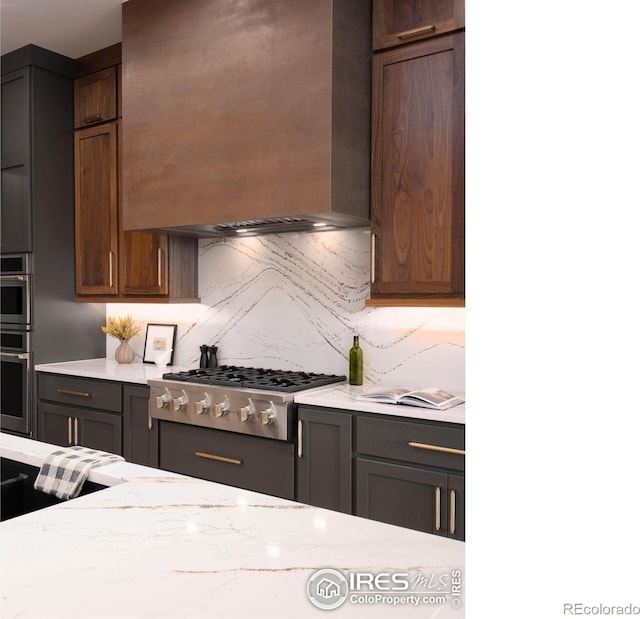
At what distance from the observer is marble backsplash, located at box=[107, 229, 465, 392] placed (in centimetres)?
277

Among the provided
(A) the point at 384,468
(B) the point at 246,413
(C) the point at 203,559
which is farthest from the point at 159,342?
(C) the point at 203,559

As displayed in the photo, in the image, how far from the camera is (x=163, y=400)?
114 inches

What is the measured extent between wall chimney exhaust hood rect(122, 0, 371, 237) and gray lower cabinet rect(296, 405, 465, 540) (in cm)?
90

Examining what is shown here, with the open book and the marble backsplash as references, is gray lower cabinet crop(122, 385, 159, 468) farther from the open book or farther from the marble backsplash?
the open book

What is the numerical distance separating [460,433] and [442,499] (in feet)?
0.87

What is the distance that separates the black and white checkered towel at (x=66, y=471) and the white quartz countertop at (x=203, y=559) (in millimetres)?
198

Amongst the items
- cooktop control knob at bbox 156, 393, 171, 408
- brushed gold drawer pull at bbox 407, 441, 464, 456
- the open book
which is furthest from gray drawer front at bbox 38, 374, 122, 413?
brushed gold drawer pull at bbox 407, 441, 464, 456

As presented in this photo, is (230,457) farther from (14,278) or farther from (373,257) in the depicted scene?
(14,278)

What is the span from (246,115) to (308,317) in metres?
1.08

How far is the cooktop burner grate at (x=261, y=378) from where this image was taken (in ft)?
8.64
